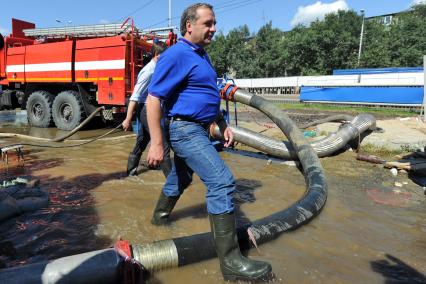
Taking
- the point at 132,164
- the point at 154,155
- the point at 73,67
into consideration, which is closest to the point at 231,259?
the point at 154,155

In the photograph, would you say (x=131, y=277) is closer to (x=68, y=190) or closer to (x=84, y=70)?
(x=68, y=190)

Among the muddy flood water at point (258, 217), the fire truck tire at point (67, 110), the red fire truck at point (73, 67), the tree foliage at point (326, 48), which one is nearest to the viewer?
the muddy flood water at point (258, 217)

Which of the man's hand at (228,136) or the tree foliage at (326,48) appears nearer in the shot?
the man's hand at (228,136)

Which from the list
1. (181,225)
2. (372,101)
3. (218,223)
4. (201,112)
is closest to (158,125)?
(201,112)

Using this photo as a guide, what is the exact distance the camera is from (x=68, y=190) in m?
4.62

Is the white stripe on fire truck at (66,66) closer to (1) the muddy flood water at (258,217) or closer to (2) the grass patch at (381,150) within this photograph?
(1) the muddy flood water at (258,217)

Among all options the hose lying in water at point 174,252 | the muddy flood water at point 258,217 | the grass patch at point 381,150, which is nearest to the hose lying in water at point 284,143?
the muddy flood water at point 258,217

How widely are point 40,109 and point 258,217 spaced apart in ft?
29.1

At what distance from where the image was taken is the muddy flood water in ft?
9.19

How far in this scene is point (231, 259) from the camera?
2.53 m

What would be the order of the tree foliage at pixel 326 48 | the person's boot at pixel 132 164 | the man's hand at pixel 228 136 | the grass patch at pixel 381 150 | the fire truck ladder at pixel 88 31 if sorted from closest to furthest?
the man's hand at pixel 228 136 < the person's boot at pixel 132 164 < the grass patch at pixel 381 150 < the fire truck ladder at pixel 88 31 < the tree foliage at pixel 326 48

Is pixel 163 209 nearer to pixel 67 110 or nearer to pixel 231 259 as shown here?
pixel 231 259

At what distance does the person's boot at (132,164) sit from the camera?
5.23 m

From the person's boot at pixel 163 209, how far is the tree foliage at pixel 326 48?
42.8 meters
